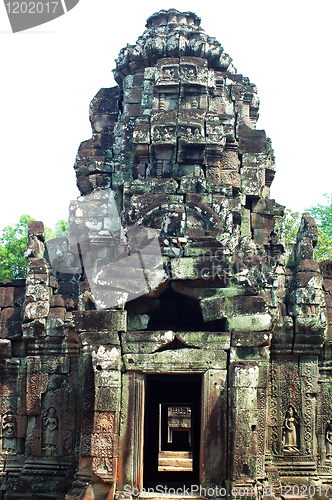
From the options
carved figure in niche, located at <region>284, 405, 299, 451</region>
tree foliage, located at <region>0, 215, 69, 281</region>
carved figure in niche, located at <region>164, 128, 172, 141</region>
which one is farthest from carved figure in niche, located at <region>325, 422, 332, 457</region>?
tree foliage, located at <region>0, 215, 69, 281</region>

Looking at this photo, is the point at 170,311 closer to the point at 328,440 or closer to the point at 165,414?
the point at 328,440

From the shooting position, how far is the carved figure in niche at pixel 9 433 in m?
9.42

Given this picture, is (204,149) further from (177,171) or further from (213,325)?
(213,325)

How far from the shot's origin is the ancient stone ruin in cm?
732

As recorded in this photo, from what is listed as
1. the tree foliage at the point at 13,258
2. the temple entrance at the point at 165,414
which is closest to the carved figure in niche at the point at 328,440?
the temple entrance at the point at 165,414

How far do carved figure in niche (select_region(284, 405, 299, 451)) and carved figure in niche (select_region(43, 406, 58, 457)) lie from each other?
139 inches

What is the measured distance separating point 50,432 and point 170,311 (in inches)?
105

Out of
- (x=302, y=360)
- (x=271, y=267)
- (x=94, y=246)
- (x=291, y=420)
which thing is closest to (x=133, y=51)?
(x=94, y=246)

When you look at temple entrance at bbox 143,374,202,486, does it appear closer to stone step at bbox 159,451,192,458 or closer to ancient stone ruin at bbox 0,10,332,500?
ancient stone ruin at bbox 0,10,332,500

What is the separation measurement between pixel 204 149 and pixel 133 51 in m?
2.62

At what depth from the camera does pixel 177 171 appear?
1008 centimetres

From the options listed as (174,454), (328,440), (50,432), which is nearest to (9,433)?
(50,432)

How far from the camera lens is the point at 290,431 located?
8930 mm

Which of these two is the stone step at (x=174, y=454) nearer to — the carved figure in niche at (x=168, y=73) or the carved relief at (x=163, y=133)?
the carved relief at (x=163, y=133)
